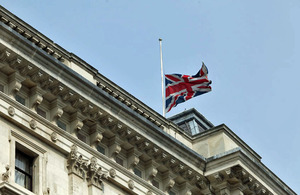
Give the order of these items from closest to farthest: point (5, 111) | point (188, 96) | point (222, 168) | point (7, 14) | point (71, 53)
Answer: point (5, 111) < point (7, 14) < point (71, 53) < point (222, 168) < point (188, 96)

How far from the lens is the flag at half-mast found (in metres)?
51.2

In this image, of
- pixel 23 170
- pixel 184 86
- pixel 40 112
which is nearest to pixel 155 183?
pixel 40 112

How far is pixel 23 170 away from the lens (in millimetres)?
36938

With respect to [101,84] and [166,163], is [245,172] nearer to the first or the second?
[166,163]

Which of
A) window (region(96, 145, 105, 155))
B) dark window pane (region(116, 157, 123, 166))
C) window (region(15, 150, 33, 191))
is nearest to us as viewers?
window (region(15, 150, 33, 191))

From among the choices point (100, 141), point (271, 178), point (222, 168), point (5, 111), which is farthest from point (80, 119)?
point (271, 178)

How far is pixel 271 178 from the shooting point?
47.1 meters

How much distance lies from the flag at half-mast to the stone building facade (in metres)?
4.27

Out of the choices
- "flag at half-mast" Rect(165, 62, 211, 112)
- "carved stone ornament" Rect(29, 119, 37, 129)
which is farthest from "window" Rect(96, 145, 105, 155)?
"flag at half-mast" Rect(165, 62, 211, 112)

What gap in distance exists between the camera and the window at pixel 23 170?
120ft

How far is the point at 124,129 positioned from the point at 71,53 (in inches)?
155

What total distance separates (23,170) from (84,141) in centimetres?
381

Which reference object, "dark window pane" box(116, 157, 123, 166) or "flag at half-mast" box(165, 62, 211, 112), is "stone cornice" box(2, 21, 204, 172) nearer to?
"dark window pane" box(116, 157, 123, 166)

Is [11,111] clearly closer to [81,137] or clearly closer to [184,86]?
[81,137]
